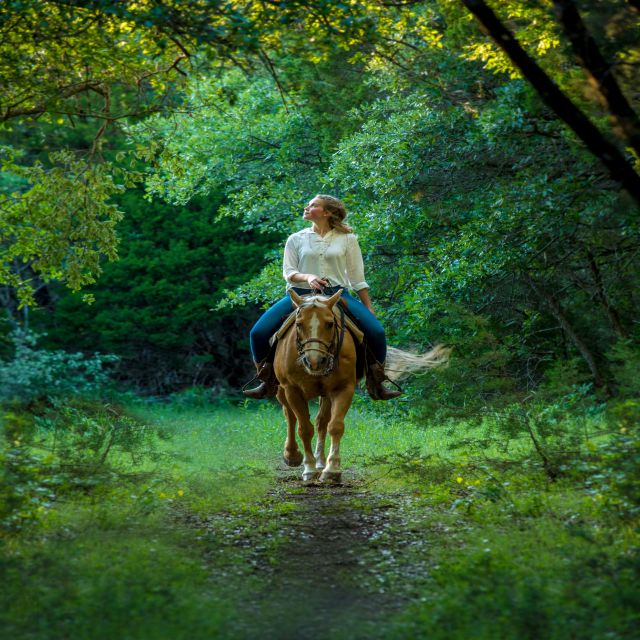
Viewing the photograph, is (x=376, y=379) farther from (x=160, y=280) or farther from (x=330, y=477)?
(x=160, y=280)

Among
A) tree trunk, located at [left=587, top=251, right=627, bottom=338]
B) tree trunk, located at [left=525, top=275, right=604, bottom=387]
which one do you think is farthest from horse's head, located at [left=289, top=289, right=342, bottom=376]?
tree trunk, located at [left=525, top=275, right=604, bottom=387]

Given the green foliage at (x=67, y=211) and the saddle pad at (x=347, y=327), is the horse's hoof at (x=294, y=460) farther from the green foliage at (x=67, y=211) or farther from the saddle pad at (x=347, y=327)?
the green foliage at (x=67, y=211)

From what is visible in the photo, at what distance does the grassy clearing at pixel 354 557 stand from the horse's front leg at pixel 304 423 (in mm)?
269

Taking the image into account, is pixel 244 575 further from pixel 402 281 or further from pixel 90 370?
pixel 90 370

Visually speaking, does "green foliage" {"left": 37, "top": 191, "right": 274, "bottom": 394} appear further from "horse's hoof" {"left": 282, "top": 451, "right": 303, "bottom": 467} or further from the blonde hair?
the blonde hair

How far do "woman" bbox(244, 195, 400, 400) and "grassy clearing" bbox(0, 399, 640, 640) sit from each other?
4.68ft

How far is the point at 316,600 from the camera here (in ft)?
19.5

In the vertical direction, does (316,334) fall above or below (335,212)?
below

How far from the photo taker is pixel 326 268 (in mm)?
11352

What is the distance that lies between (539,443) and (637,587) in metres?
4.30

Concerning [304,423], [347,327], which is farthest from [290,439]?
[347,327]

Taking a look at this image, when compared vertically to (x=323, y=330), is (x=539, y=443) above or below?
below

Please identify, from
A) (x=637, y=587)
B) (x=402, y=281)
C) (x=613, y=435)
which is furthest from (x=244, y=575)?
(x=402, y=281)

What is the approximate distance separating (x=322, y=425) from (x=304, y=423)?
0.48 metres
